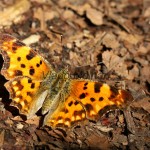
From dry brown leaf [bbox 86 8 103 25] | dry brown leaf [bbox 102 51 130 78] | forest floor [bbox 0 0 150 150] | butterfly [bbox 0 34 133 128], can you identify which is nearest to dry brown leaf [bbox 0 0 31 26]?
forest floor [bbox 0 0 150 150]

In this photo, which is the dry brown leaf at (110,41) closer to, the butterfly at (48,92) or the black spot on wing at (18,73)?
the butterfly at (48,92)

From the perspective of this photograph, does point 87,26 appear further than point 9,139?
Yes

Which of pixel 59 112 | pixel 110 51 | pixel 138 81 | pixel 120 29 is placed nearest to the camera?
pixel 59 112

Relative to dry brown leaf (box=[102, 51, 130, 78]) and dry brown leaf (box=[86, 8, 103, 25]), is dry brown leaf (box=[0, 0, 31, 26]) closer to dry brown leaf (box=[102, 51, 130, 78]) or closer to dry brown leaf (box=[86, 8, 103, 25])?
dry brown leaf (box=[86, 8, 103, 25])

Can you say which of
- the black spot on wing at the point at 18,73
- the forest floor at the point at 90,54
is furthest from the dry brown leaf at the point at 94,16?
the black spot on wing at the point at 18,73

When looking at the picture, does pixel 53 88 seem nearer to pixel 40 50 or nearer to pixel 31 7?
pixel 40 50

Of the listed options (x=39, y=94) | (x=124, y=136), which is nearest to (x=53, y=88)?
(x=39, y=94)
